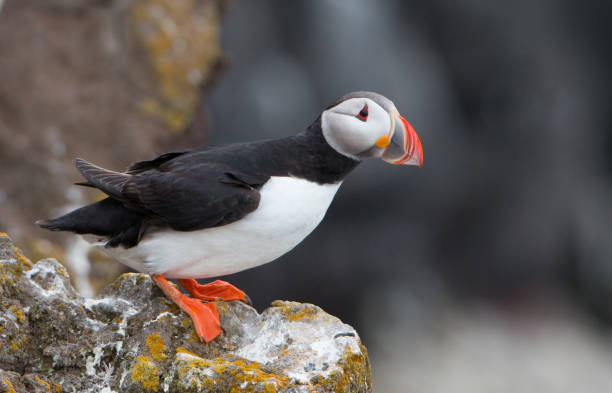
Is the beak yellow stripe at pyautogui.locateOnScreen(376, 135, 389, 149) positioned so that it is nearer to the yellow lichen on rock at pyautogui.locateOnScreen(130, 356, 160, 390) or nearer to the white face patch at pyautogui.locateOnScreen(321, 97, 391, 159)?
the white face patch at pyautogui.locateOnScreen(321, 97, 391, 159)

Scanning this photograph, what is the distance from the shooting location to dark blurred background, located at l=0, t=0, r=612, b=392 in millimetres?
10805

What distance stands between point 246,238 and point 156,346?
721 millimetres

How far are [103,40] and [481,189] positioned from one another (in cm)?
591

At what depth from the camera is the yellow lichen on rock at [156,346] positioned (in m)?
3.34

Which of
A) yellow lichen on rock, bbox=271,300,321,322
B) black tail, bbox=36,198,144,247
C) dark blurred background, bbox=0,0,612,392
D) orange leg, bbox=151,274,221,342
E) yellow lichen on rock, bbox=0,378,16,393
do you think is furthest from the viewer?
dark blurred background, bbox=0,0,612,392

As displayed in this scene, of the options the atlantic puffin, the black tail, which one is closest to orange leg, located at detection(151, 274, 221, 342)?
the atlantic puffin

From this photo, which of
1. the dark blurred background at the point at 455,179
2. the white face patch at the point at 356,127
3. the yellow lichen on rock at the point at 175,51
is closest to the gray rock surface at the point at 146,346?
the white face patch at the point at 356,127

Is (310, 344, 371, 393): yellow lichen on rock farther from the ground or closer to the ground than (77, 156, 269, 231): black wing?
closer to the ground

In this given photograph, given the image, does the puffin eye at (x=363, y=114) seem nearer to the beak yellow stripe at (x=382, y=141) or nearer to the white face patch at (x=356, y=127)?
the white face patch at (x=356, y=127)

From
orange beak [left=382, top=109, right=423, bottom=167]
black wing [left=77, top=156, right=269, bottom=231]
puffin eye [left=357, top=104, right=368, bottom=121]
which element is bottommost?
black wing [left=77, top=156, right=269, bottom=231]

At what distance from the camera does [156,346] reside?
3.39 metres

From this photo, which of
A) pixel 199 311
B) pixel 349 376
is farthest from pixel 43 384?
pixel 349 376

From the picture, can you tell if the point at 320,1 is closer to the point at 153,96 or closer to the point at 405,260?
the point at 153,96

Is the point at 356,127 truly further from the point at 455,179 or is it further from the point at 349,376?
the point at 455,179
